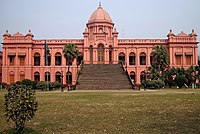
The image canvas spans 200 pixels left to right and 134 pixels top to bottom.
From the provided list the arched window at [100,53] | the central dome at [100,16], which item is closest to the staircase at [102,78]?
the arched window at [100,53]

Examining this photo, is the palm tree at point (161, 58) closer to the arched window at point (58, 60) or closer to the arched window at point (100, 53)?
the arched window at point (100, 53)

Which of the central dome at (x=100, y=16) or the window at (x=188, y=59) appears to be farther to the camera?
the central dome at (x=100, y=16)

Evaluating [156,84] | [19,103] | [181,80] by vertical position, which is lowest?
[156,84]

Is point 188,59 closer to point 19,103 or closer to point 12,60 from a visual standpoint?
point 12,60

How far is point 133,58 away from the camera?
62406 millimetres

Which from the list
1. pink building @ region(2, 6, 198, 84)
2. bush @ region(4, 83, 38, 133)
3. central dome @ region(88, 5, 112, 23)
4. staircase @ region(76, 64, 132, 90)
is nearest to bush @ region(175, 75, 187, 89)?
staircase @ region(76, 64, 132, 90)

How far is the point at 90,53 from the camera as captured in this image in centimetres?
6003

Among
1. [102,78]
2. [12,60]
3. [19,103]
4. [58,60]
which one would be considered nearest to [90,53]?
[58,60]

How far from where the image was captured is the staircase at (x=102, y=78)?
40312 millimetres

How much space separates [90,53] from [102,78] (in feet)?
55.1

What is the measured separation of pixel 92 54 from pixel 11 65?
18.1 m

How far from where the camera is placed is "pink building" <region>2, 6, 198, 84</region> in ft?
194

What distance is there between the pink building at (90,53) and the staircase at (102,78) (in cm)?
842

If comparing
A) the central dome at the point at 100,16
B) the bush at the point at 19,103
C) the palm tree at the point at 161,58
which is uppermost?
the central dome at the point at 100,16
